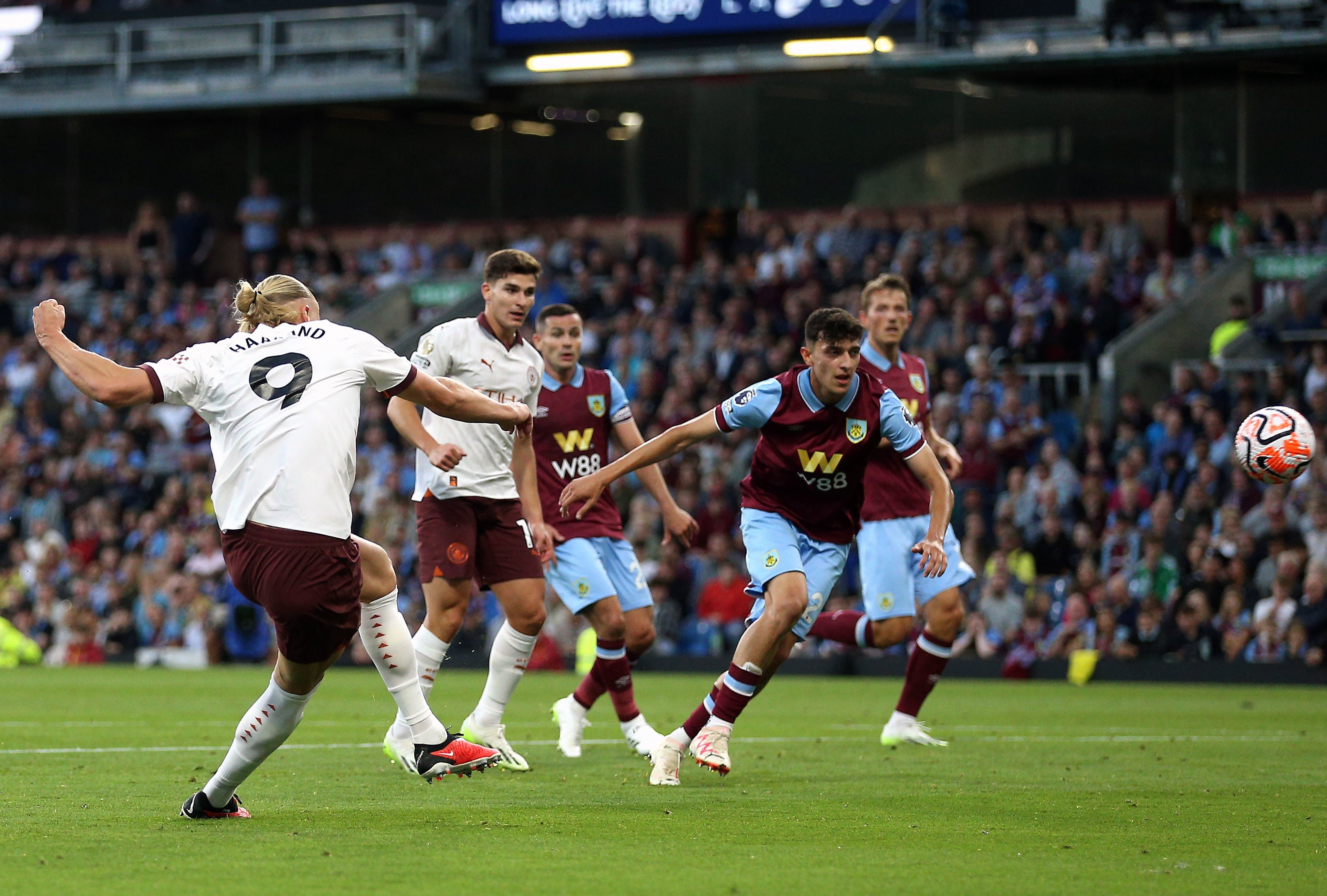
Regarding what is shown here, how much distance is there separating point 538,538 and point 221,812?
2870mm

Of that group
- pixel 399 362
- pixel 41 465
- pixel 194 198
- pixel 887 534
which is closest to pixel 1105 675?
pixel 887 534

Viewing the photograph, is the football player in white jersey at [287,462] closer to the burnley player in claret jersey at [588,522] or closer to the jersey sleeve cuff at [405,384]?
the jersey sleeve cuff at [405,384]

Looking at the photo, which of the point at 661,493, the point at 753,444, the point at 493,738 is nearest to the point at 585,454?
the point at 661,493

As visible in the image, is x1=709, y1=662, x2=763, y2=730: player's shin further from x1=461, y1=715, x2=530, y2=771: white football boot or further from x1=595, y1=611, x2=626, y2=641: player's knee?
x1=595, y1=611, x2=626, y2=641: player's knee

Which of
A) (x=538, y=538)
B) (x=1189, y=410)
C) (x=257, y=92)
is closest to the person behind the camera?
(x=538, y=538)

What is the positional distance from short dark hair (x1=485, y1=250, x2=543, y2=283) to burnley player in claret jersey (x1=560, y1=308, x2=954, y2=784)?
1.74 meters

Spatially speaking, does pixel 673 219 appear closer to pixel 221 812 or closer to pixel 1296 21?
pixel 1296 21

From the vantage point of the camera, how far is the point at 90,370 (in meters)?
6.69

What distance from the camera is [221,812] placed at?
7.47 m

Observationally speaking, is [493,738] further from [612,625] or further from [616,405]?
[616,405]

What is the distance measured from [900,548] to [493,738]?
2.90m

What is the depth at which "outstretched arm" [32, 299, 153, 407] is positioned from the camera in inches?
262

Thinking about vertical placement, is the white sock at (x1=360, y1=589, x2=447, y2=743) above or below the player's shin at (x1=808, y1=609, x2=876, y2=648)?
above

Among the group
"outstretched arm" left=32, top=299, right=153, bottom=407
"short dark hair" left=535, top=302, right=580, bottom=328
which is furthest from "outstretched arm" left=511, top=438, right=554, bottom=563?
"outstretched arm" left=32, top=299, right=153, bottom=407
